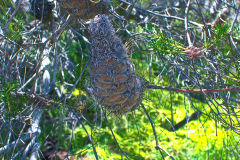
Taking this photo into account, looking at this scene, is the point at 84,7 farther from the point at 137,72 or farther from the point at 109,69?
the point at 137,72

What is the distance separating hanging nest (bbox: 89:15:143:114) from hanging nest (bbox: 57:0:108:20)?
144 millimetres

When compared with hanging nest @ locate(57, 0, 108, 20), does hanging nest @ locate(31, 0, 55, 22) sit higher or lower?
higher

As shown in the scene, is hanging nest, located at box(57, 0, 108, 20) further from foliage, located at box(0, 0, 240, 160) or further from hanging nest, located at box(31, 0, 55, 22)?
hanging nest, located at box(31, 0, 55, 22)

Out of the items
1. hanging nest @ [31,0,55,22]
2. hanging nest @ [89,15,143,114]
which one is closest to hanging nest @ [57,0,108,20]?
hanging nest @ [89,15,143,114]

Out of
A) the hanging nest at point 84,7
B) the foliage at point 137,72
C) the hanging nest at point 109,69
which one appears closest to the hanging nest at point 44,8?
the foliage at point 137,72

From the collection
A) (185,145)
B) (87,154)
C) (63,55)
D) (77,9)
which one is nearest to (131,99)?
(77,9)

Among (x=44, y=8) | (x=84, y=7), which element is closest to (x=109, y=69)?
(x=84, y=7)

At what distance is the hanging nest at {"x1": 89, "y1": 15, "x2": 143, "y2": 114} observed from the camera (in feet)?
3.68

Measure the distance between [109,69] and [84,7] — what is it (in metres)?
0.37

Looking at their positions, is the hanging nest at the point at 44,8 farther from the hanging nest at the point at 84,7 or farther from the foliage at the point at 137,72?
the hanging nest at the point at 84,7

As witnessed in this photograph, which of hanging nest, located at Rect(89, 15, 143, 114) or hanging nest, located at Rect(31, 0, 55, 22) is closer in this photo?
hanging nest, located at Rect(89, 15, 143, 114)

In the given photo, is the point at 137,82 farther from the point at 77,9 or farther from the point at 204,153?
the point at 204,153

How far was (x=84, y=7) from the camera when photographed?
49.2 inches

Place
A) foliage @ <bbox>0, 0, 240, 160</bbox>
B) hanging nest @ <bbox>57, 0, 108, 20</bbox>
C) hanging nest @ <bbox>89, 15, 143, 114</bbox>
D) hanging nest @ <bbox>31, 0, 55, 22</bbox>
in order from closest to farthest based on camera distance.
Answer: hanging nest @ <bbox>89, 15, 143, 114</bbox>, hanging nest @ <bbox>57, 0, 108, 20</bbox>, foliage @ <bbox>0, 0, 240, 160</bbox>, hanging nest @ <bbox>31, 0, 55, 22</bbox>
